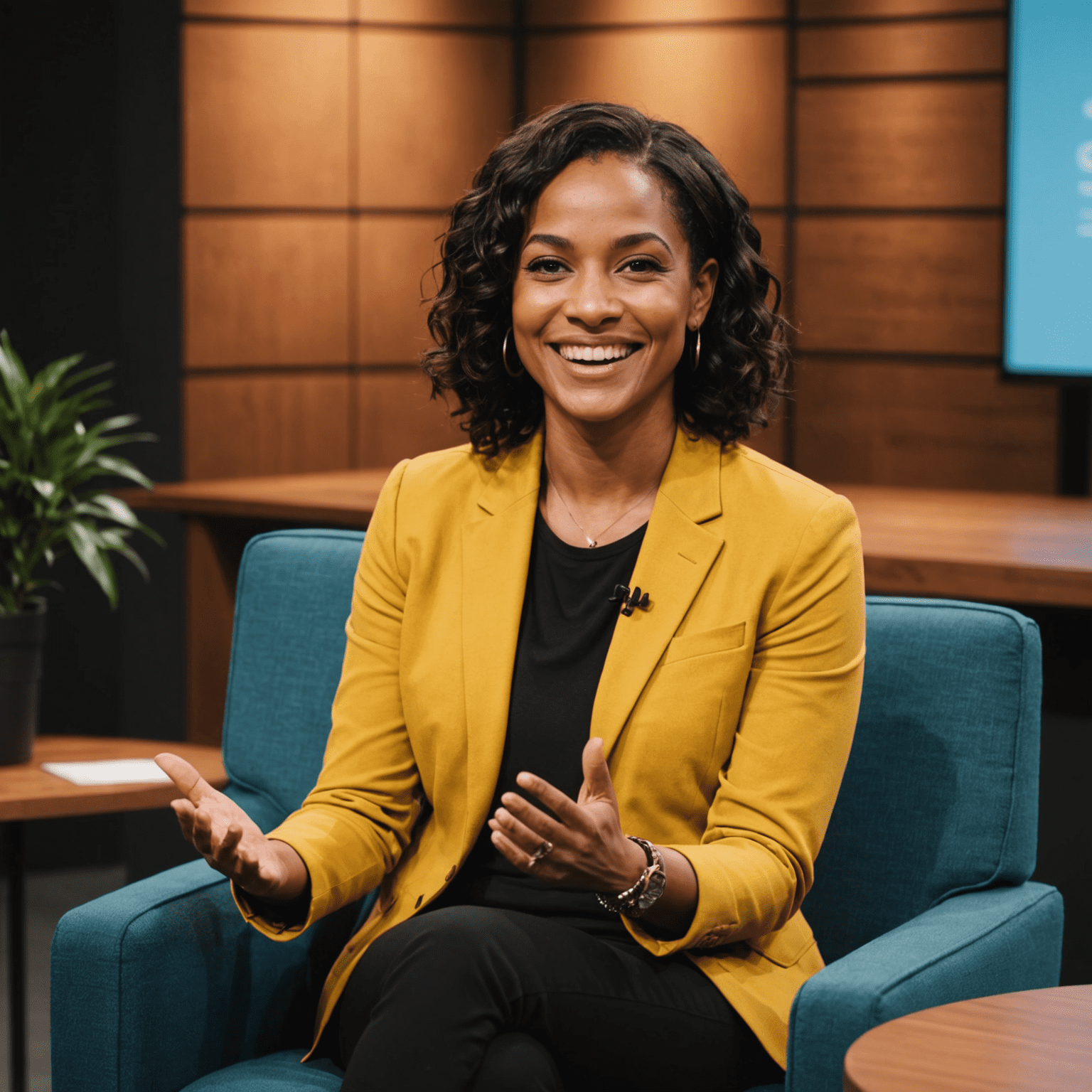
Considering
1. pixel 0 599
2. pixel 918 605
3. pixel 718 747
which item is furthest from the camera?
pixel 0 599

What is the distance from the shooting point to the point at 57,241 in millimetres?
4430

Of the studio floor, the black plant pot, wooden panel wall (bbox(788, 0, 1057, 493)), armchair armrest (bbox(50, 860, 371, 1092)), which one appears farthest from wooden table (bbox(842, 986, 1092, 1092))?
wooden panel wall (bbox(788, 0, 1057, 493))

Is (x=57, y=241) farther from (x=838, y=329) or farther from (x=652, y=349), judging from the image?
(x=652, y=349)

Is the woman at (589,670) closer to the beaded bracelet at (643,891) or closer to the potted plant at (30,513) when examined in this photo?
the beaded bracelet at (643,891)

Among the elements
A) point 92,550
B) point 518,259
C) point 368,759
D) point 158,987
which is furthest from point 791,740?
point 92,550

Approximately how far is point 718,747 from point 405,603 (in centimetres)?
42

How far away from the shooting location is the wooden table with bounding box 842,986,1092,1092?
1229 millimetres

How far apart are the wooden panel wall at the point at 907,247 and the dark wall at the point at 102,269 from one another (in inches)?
84.2

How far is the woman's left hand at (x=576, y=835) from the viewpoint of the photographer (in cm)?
140

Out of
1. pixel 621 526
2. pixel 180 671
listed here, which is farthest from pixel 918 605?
pixel 180 671

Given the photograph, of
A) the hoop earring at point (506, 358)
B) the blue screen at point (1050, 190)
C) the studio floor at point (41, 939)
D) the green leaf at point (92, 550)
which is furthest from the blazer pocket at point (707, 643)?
the blue screen at point (1050, 190)

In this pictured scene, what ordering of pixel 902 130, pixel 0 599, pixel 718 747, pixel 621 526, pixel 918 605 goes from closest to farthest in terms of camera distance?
pixel 718 747, pixel 621 526, pixel 918 605, pixel 0 599, pixel 902 130

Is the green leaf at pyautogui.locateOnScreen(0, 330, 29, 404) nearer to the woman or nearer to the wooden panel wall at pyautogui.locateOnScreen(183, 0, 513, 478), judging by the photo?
the woman

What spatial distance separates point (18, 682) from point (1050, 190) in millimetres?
3243
